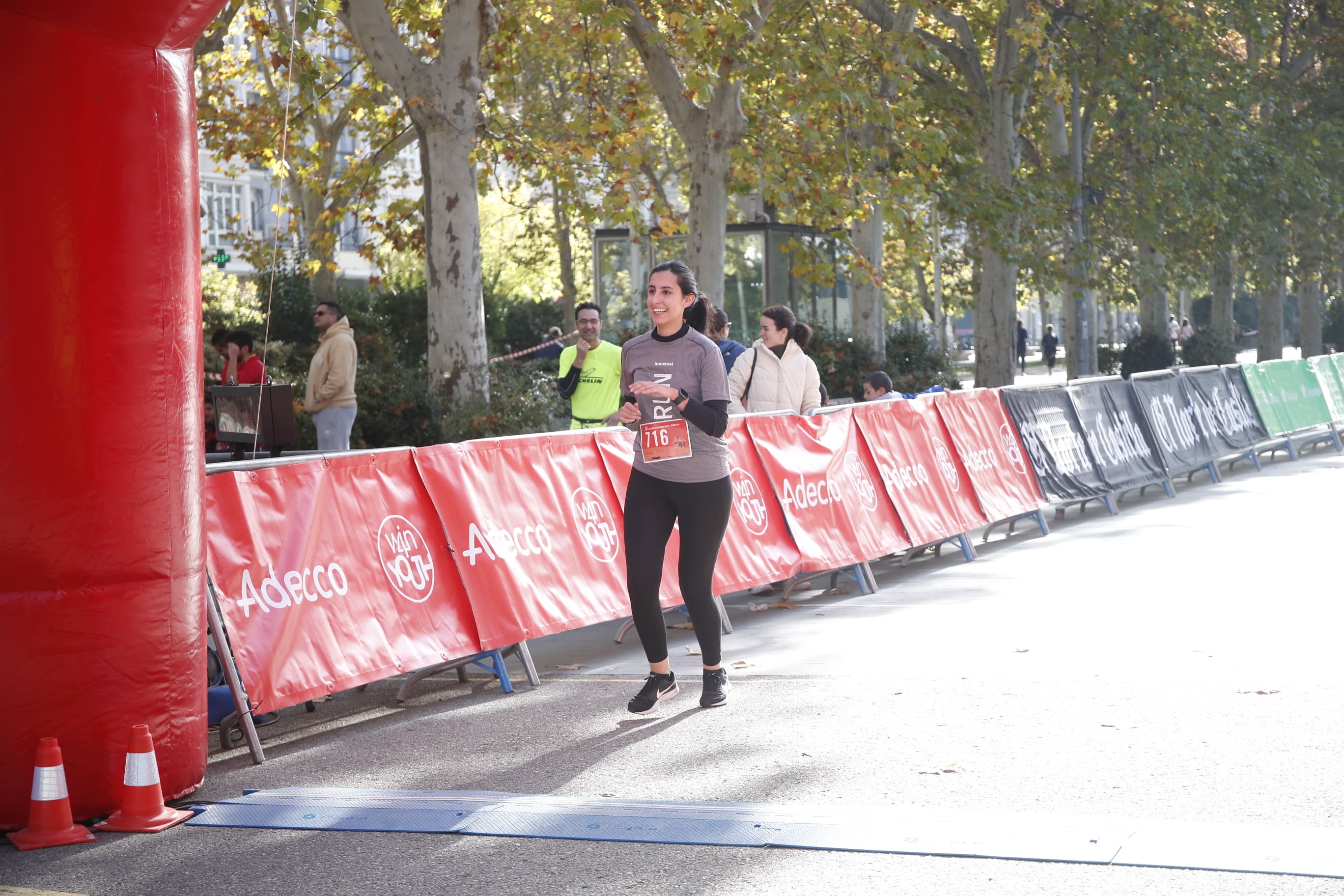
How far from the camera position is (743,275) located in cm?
2448

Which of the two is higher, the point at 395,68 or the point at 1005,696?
the point at 395,68

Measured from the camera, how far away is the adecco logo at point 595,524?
8.38 m

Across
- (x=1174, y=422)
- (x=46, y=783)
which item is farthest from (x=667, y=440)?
(x=1174, y=422)

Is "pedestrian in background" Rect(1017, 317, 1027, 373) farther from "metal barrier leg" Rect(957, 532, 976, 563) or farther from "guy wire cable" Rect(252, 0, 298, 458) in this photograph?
"metal barrier leg" Rect(957, 532, 976, 563)

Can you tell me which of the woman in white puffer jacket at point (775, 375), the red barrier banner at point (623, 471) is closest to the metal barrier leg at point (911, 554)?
the woman in white puffer jacket at point (775, 375)

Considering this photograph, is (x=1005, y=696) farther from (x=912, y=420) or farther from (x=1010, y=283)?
(x=1010, y=283)

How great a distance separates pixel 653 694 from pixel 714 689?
0.31 metres

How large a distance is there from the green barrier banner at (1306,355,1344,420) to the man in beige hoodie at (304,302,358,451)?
1482 centimetres

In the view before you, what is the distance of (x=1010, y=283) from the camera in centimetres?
2481

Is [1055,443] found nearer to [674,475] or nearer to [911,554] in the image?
[911,554]

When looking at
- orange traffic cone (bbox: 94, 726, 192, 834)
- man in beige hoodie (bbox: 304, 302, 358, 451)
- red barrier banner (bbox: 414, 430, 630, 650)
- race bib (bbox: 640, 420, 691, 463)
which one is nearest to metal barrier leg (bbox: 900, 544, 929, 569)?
red barrier banner (bbox: 414, 430, 630, 650)

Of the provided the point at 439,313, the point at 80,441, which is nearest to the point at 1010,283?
the point at 439,313

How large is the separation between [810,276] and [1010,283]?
642 cm

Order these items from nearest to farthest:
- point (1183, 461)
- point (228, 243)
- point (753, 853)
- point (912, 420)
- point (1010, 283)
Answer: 1. point (753, 853)
2. point (912, 420)
3. point (1183, 461)
4. point (1010, 283)
5. point (228, 243)
